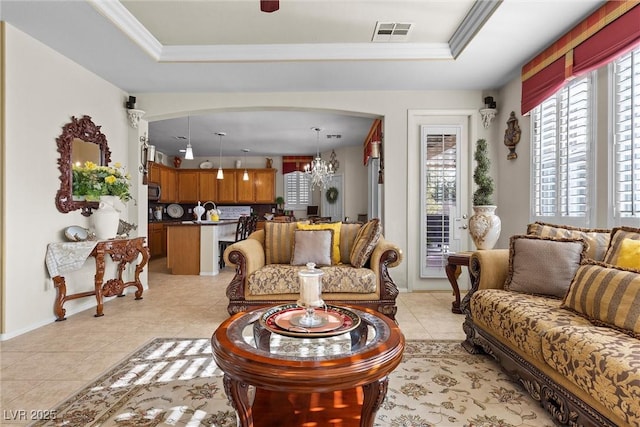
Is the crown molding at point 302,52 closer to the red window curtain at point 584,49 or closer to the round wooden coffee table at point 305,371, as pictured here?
the red window curtain at point 584,49

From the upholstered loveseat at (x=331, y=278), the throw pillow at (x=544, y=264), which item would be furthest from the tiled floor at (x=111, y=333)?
the throw pillow at (x=544, y=264)

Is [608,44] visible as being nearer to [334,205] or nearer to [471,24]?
[471,24]

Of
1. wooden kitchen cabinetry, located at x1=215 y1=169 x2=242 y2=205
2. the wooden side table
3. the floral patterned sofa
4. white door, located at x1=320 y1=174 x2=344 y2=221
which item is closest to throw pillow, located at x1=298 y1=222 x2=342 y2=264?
the wooden side table

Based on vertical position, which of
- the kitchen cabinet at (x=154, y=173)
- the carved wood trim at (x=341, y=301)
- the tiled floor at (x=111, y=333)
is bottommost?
the tiled floor at (x=111, y=333)

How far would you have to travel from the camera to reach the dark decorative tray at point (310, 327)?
1.54 metres

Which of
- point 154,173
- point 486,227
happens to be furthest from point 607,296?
point 154,173

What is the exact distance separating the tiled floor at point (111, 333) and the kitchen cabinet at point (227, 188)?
14.1 ft

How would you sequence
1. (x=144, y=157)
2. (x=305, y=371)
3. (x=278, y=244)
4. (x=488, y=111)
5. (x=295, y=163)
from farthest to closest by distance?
(x=295, y=163) < (x=144, y=157) < (x=488, y=111) < (x=278, y=244) < (x=305, y=371)

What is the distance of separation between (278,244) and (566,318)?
2450 millimetres

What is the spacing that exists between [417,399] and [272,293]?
1.53 meters

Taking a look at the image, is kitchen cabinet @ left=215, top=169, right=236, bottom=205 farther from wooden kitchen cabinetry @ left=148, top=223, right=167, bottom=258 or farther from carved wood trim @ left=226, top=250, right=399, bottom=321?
carved wood trim @ left=226, top=250, right=399, bottom=321

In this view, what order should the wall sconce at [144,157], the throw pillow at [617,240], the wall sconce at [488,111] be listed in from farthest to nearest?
the wall sconce at [144,157], the wall sconce at [488,111], the throw pillow at [617,240]

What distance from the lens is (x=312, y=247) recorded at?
10.7 feet

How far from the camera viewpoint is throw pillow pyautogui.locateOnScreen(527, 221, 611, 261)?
2178 millimetres
